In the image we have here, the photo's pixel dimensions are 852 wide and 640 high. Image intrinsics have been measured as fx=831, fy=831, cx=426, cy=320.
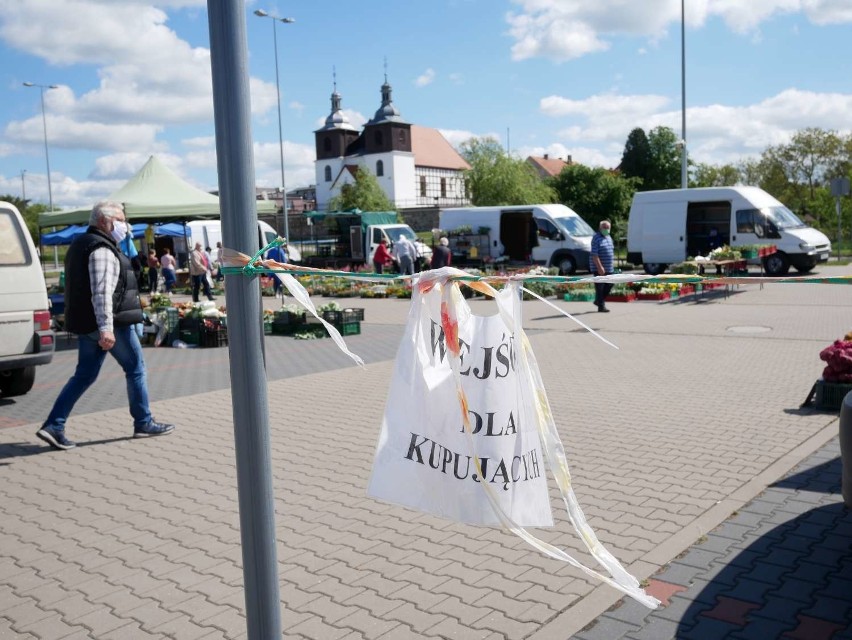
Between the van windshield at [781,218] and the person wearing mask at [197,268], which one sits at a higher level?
the van windshield at [781,218]

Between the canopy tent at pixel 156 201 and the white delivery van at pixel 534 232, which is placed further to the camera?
the white delivery van at pixel 534 232

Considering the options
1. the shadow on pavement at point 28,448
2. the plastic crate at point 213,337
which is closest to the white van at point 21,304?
the shadow on pavement at point 28,448

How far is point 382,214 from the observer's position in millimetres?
36344

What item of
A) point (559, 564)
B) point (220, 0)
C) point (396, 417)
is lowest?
point (559, 564)

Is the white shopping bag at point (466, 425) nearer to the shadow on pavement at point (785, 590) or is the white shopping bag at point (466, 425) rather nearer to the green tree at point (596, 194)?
the shadow on pavement at point (785, 590)

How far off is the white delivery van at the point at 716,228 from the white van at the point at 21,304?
20079mm

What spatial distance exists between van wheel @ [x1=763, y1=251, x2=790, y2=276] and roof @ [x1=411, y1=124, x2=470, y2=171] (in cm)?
10272

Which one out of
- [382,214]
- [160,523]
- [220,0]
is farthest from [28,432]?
[382,214]

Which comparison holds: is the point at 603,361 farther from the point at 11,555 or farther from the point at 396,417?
the point at 396,417

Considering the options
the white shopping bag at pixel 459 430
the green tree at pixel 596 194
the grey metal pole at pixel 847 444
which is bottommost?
the grey metal pole at pixel 847 444

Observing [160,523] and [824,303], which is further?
[824,303]

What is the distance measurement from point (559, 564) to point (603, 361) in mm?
6837

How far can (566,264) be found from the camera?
27062 mm

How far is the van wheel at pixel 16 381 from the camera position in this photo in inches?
382
